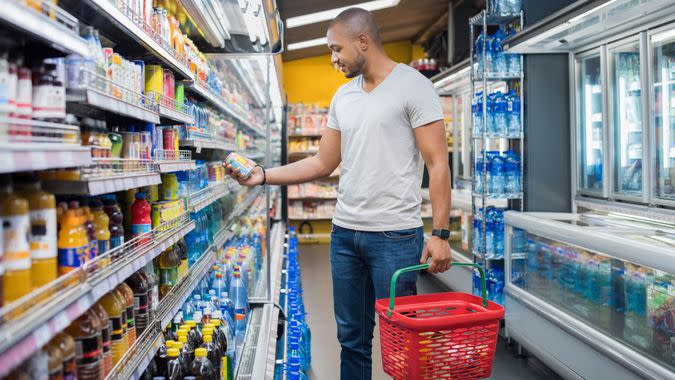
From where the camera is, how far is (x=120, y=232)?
1.81 meters

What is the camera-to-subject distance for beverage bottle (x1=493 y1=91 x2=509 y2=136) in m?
4.74

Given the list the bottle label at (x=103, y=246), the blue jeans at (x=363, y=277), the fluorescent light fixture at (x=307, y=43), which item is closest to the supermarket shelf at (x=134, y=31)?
the bottle label at (x=103, y=246)

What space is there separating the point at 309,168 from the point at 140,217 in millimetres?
1059

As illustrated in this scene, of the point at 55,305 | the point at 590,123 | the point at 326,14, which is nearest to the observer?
the point at 55,305

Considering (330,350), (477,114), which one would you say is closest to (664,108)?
(477,114)

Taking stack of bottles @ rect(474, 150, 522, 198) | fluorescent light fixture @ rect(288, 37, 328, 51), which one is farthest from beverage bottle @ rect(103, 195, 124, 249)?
fluorescent light fixture @ rect(288, 37, 328, 51)

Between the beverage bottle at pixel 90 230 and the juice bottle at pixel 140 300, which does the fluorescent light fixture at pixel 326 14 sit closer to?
the juice bottle at pixel 140 300

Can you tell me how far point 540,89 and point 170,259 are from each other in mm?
3333

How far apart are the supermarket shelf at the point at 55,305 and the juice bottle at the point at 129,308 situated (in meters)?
0.12

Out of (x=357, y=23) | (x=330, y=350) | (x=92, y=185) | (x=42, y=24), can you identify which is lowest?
(x=330, y=350)

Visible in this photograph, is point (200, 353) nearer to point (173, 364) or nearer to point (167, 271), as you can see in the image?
point (173, 364)

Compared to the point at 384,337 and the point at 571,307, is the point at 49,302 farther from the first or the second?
the point at 571,307

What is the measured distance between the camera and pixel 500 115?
4.77 meters

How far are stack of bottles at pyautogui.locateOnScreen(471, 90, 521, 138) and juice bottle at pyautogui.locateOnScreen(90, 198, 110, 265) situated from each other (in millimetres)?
3602
